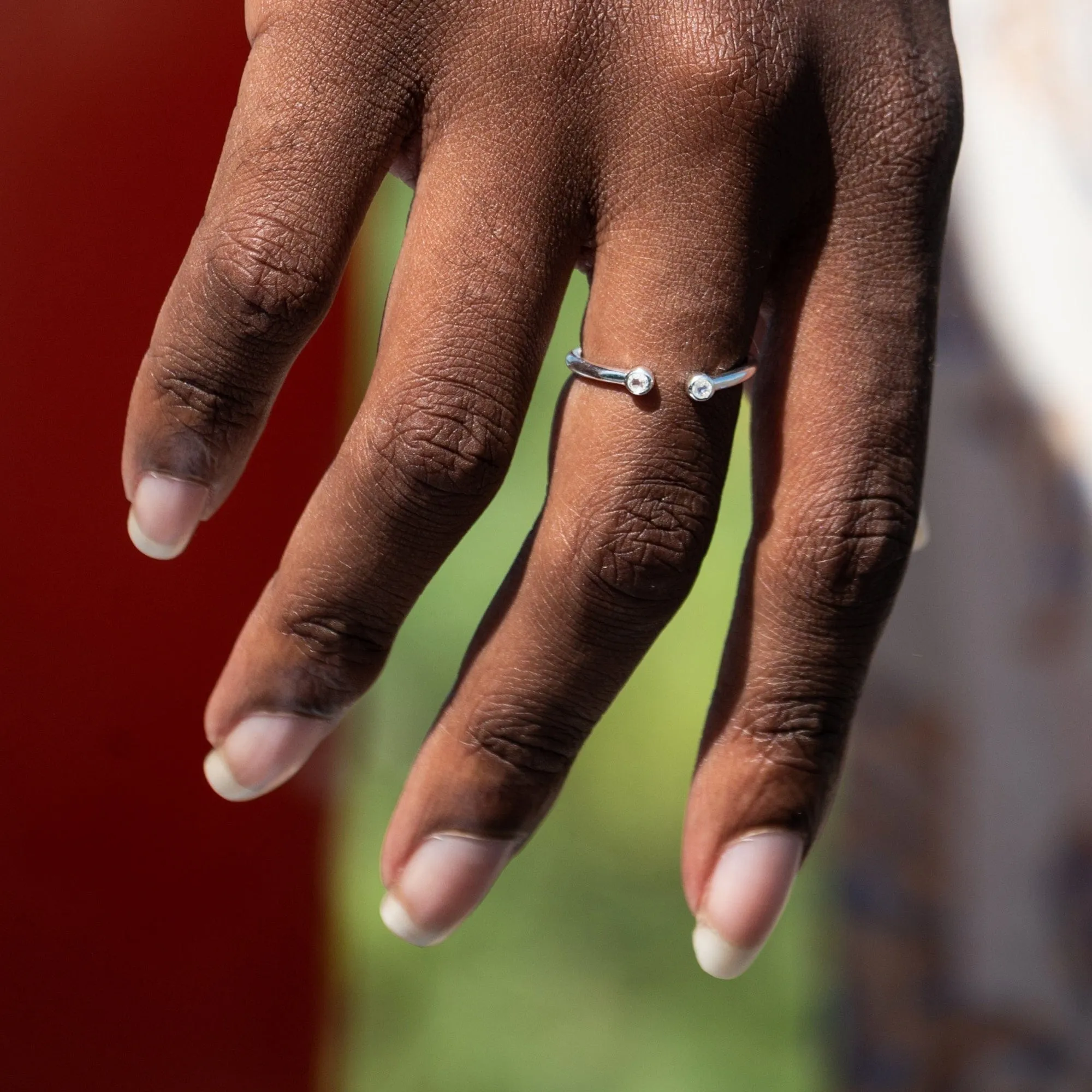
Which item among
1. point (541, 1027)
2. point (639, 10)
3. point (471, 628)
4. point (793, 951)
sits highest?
point (639, 10)

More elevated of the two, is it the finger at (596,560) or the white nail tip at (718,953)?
the finger at (596,560)

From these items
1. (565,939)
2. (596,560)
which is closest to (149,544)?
(596,560)

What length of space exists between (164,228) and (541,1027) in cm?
84

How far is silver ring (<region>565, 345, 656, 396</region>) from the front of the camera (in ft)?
1.73

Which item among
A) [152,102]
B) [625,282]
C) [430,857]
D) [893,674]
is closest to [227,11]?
[152,102]

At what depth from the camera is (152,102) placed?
0.84 m

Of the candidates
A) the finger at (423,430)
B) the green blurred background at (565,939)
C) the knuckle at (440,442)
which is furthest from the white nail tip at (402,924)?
the green blurred background at (565,939)

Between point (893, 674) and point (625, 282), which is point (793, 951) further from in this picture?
point (625, 282)

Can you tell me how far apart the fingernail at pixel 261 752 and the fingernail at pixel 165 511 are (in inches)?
4.0

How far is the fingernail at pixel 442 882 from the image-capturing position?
1.85ft

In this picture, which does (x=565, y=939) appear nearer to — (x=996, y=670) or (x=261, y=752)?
(x=996, y=670)

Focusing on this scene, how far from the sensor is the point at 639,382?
0.53 m

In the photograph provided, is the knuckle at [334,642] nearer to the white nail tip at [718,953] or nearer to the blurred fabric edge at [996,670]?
the white nail tip at [718,953]

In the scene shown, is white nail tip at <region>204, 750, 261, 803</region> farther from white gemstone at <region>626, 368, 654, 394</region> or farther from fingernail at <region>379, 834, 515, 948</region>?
white gemstone at <region>626, 368, 654, 394</region>
